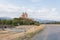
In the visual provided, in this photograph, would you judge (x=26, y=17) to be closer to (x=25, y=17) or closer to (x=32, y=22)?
(x=25, y=17)

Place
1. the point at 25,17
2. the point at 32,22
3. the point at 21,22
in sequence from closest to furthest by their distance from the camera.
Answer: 1. the point at 21,22
2. the point at 32,22
3. the point at 25,17

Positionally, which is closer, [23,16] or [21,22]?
[21,22]

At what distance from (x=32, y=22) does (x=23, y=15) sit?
15.9m

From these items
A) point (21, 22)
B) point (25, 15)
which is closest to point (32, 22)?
point (21, 22)

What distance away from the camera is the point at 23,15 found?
97250 millimetres

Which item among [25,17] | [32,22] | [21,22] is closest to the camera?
[21,22]

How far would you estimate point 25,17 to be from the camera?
94.5m

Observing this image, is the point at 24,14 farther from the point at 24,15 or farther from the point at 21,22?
the point at 21,22

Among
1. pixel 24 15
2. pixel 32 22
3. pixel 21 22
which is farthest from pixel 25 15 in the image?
pixel 21 22

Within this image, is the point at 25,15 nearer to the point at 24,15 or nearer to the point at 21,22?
the point at 24,15

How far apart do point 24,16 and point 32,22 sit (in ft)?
45.1

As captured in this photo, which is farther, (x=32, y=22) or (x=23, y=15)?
(x=23, y=15)

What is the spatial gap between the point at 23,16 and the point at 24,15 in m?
0.81

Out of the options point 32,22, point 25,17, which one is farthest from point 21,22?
point 25,17
